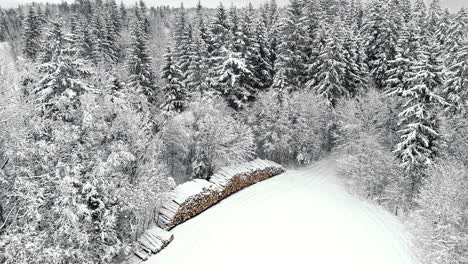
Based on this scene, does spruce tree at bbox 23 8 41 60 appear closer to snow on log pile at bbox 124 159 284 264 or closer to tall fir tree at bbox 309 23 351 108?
tall fir tree at bbox 309 23 351 108

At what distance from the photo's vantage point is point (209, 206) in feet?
64.3

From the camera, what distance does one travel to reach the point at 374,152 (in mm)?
23906

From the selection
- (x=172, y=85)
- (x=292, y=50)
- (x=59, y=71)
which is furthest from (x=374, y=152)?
(x=59, y=71)

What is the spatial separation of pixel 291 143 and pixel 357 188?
25.1 ft

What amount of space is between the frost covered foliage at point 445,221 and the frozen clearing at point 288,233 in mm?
1145

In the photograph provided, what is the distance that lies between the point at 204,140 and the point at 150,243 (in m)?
9.68

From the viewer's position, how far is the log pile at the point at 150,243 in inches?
551

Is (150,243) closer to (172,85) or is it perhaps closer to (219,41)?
(172,85)

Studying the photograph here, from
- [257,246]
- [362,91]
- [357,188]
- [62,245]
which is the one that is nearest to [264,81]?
[362,91]

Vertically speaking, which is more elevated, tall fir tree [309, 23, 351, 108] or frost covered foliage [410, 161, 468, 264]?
tall fir tree [309, 23, 351, 108]

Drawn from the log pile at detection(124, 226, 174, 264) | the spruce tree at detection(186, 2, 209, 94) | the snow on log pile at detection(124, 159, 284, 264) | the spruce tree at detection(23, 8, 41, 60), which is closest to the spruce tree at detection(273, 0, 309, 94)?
the spruce tree at detection(186, 2, 209, 94)

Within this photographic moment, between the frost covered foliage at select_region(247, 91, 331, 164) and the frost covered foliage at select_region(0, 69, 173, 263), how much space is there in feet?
56.3

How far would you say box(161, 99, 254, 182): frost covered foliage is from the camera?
910 inches

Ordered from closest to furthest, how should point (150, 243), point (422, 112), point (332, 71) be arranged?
point (150, 243), point (422, 112), point (332, 71)
